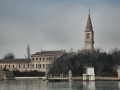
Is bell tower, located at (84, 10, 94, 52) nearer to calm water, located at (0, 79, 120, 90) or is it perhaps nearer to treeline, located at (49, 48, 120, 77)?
treeline, located at (49, 48, 120, 77)

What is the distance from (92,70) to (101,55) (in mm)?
10318

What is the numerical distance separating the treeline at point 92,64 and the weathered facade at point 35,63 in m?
23.0

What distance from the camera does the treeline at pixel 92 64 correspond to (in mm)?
70562

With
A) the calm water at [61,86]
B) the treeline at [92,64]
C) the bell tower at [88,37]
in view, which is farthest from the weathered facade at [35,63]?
the calm water at [61,86]

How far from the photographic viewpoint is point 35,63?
106m

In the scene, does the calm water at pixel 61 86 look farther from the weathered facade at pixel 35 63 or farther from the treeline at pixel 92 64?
the weathered facade at pixel 35 63

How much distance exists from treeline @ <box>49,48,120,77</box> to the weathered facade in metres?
23.0

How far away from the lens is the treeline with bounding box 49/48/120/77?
70562 millimetres

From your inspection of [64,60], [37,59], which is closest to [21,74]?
[37,59]

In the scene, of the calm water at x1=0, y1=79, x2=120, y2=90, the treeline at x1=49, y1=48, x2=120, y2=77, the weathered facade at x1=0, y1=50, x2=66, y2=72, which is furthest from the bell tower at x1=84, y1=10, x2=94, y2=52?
the calm water at x1=0, y1=79, x2=120, y2=90

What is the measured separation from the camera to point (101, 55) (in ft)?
247

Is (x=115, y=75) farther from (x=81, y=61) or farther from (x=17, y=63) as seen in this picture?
(x=17, y=63)

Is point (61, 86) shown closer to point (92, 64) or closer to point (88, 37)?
point (92, 64)

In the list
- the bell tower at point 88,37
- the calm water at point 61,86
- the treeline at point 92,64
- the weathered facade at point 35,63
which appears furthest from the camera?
the weathered facade at point 35,63
